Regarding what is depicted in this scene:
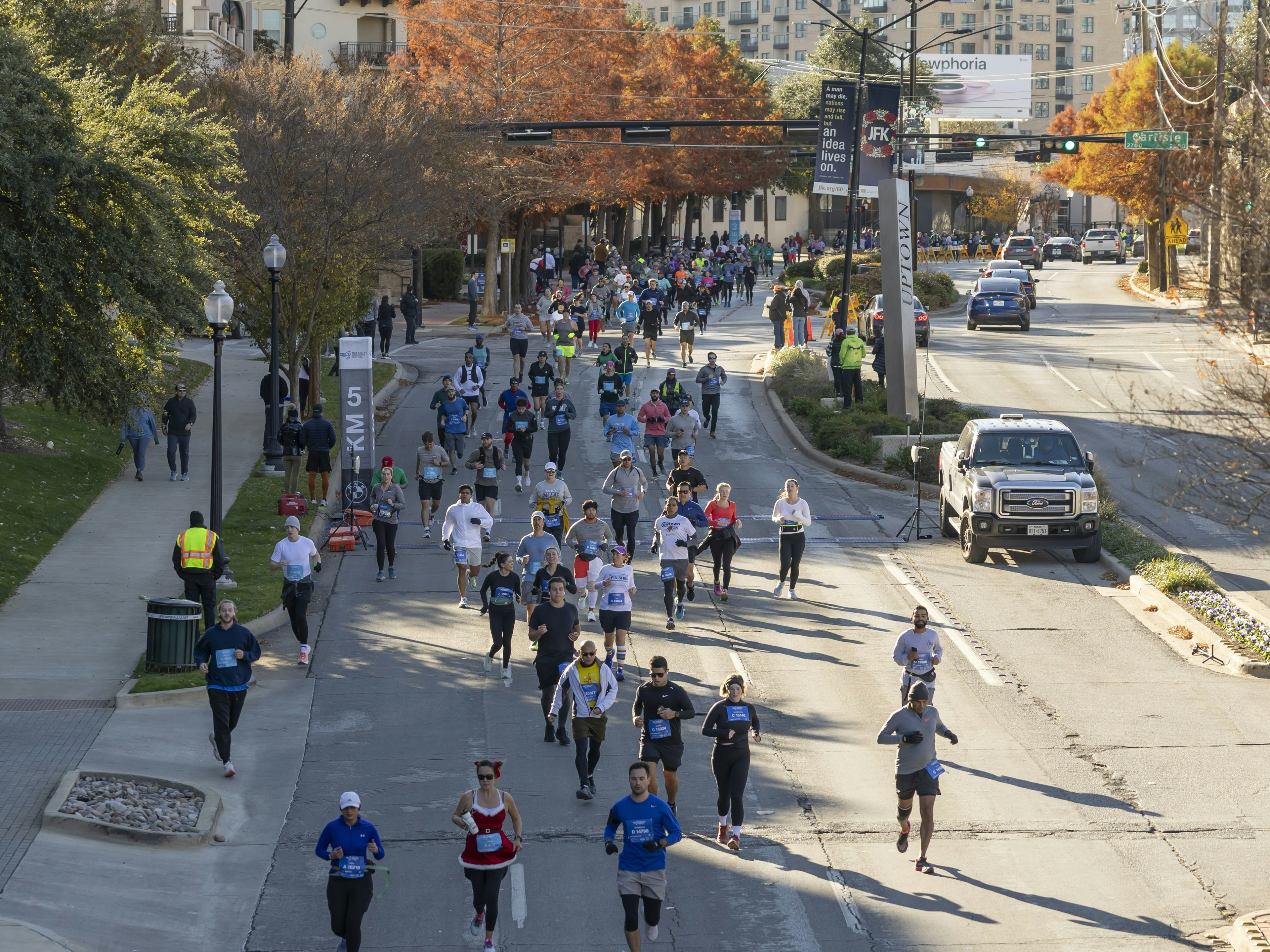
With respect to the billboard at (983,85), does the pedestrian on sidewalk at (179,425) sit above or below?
below

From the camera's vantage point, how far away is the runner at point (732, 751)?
12.0 m

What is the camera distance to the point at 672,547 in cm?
1855

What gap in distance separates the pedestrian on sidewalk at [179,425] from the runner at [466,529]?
8394mm

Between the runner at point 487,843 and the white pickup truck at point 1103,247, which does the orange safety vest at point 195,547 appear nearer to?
the runner at point 487,843

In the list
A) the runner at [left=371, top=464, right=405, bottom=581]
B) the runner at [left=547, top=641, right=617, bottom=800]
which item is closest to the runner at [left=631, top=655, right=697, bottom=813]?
the runner at [left=547, top=641, right=617, bottom=800]

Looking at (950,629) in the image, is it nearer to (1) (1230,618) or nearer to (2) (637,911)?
(1) (1230,618)

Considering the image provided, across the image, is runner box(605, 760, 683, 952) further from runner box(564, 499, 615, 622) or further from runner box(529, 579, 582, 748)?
runner box(564, 499, 615, 622)

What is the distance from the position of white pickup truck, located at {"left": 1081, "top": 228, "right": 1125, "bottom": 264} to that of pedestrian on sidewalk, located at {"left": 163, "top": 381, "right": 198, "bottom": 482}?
71.3 meters

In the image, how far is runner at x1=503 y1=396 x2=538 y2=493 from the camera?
25.8 meters

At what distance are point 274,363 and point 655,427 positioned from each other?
7.08 m

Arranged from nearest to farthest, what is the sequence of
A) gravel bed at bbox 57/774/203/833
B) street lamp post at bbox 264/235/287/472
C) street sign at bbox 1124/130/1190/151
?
gravel bed at bbox 57/774/203/833 < street lamp post at bbox 264/235/287/472 < street sign at bbox 1124/130/1190/151

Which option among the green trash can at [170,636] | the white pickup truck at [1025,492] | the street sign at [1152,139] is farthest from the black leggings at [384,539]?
the street sign at [1152,139]

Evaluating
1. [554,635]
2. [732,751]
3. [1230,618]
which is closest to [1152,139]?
[1230,618]

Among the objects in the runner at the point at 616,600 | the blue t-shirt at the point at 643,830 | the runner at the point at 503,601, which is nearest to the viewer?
the blue t-shirt at the point at 643,830
